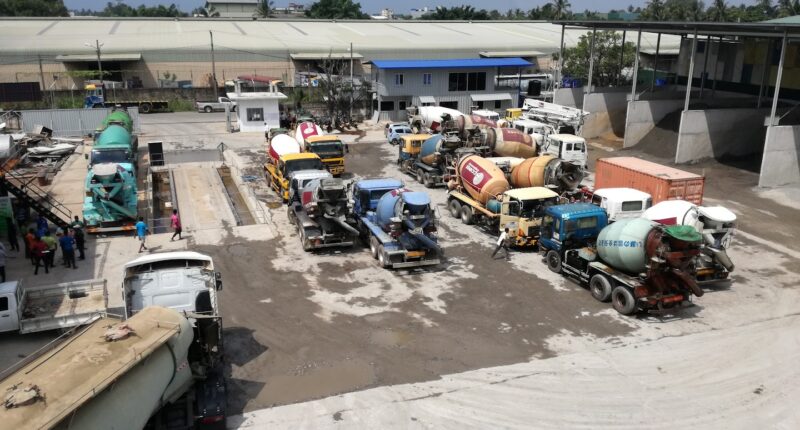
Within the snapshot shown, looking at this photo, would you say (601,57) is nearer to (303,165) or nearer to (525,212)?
(303,165)

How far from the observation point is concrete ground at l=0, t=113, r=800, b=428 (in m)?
14.1

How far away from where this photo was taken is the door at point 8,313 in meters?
16.3

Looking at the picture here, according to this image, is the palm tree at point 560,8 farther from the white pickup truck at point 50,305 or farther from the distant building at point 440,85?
the white pickup truck at point 50,305

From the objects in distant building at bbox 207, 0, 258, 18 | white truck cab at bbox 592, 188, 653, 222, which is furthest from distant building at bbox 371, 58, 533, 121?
distant building at bbox 207, 0, 258, 18

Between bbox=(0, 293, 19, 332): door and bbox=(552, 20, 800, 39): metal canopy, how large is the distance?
34.7 m

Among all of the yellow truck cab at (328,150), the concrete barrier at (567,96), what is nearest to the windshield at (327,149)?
the yellow truck cab at (328,150)

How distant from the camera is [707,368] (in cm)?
1594

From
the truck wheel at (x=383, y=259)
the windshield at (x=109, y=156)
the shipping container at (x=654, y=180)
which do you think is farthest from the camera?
the windshield at (x=109, y=156)

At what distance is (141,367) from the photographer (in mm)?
11031

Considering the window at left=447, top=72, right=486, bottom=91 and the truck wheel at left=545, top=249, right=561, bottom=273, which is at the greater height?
the window at left=447, top=72, right=486, bottom=91

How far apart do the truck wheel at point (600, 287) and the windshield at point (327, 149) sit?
1757 cm

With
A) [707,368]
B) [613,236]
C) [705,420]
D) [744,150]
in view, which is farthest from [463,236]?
[744,150]

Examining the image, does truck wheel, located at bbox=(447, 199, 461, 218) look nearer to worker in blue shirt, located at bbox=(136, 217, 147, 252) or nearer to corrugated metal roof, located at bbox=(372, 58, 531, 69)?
worker in blue shirt, located at bbox=(136, 217, 147, 252)

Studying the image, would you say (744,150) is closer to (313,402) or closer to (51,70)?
(313,402)
